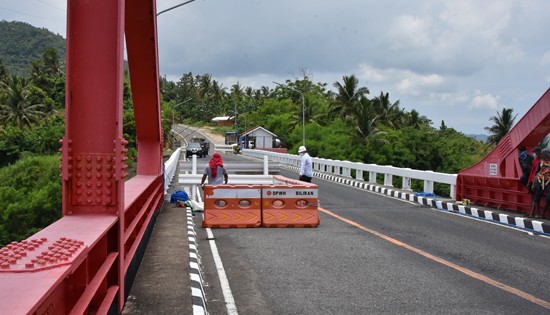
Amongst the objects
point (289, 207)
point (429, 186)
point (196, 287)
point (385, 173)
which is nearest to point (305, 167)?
point (289, 207)

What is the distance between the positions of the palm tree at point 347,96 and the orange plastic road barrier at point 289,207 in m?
62.6

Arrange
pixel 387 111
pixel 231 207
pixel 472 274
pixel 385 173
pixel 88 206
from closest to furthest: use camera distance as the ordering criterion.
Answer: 1. pixel 88 206
2. pixel 472 274
3. pixel 231 207
4. pixel 385 173
5. pixel 387 111

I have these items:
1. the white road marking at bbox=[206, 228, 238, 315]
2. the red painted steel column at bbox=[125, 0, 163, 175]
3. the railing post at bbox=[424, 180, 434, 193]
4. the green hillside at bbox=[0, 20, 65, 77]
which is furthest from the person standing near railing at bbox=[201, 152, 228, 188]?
the green hillside at bbox=[0, 20, 65, 77]

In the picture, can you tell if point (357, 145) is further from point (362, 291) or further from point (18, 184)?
point (362, 291)

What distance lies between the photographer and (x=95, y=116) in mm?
5074

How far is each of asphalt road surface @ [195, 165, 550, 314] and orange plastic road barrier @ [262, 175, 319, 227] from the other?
1.01 feet

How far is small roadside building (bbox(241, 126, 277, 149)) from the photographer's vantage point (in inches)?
3580

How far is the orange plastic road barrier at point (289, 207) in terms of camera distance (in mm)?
12758

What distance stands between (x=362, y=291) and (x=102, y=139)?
374cm

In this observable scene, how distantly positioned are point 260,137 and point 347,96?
65.2 feet

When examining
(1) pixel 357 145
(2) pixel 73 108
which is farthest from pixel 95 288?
(1) pixel 357 145

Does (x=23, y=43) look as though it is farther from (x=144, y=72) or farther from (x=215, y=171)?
(x=144, y=72)

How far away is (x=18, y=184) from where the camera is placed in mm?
43406

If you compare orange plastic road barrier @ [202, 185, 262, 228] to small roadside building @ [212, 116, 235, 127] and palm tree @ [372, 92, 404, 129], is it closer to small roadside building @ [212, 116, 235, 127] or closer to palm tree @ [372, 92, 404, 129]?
palm tree @ [372, 92, 404, 129]
